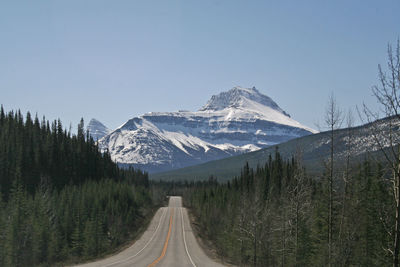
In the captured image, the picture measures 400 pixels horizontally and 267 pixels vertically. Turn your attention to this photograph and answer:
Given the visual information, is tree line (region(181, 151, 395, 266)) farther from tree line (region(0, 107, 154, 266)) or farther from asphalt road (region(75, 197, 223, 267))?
tree line (region(0, 107, 154, 266))

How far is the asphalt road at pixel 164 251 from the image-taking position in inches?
1439

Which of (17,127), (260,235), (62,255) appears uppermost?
(17,127)

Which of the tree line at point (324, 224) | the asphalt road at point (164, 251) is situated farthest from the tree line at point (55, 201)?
the tree line at point (324, 224)

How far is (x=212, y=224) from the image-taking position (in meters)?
80.6

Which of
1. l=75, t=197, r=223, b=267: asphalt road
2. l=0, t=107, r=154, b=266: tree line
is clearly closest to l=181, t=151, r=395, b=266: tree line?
l=75, t=197, r=223, b=267: asphalt road

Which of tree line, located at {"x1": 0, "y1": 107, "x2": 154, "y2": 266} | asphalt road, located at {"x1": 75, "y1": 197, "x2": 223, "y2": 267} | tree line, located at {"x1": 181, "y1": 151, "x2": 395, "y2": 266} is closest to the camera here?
tree line, located at {"x1": 181, "y1": 151, "x2": 395, "y2": 266}

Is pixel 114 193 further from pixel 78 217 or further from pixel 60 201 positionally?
pixel 78 217

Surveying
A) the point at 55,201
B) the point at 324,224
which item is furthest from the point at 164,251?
the point at 55,201

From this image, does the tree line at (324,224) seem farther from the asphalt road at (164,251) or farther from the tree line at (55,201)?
the tree line at (55,201)

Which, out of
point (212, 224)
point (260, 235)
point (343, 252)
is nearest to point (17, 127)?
point (212, 224)

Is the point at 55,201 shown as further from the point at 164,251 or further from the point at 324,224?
the point at 324,224

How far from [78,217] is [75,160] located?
42.8m

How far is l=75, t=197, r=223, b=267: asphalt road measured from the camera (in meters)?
36.6

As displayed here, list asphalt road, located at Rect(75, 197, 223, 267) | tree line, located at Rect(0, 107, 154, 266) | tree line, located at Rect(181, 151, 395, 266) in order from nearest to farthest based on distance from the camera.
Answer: tree line, located at Rect(181, 151, 395, 266) < asphalt road, located at Rect(75, 197, 223, 267) < tree line, located at Rect(0, 107, 154, 266)
